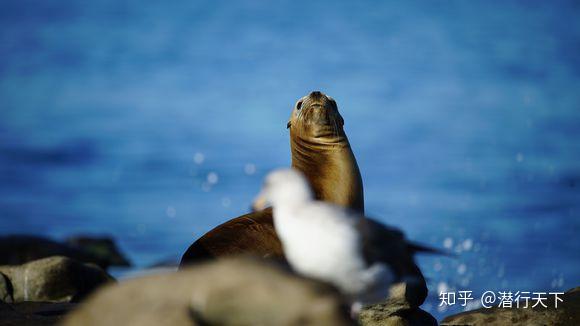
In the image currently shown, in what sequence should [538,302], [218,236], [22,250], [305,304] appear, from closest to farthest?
1. [305,304]
2. [218,236]
3. [538,302]
4. [22,250]

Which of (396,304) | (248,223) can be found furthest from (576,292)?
(248,223)

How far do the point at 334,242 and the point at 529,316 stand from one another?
11.4 feet

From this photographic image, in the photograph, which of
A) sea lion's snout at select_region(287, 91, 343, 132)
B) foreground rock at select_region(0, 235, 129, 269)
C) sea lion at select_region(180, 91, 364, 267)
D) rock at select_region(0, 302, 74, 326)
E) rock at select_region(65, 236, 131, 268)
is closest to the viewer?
rock at select_region(0, 302, 74, 326)

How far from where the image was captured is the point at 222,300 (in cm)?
340

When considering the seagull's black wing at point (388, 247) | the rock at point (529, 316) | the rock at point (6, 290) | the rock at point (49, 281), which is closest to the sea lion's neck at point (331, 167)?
the rock at point (529, 316)

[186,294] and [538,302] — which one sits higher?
[186,294]

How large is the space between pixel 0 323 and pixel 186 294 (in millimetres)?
1899

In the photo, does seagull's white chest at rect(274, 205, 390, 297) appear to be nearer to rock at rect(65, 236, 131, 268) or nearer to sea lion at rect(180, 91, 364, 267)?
sea lion at rect(180, 91, 364, 267)

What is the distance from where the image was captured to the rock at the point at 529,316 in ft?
20.6

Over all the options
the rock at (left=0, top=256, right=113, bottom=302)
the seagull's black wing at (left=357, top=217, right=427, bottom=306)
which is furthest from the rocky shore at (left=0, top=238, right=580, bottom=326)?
the rock at (left=0, top=256, right=113, bottom=302)

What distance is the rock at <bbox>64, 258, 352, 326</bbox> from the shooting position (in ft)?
11.0

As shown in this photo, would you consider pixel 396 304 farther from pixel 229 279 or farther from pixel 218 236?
pixel 229 279

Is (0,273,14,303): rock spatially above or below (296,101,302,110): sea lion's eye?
below

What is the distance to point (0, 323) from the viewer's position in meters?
4.88
